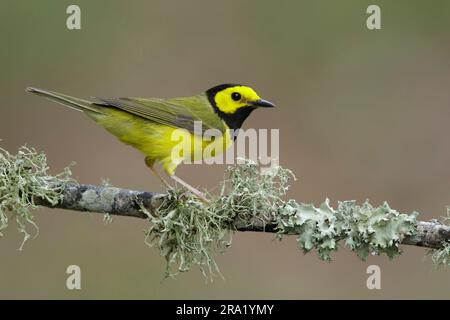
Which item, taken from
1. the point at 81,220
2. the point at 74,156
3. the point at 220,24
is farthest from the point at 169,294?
the point at 220,24

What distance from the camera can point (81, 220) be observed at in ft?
25.9

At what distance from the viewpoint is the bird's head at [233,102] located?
18.3ft

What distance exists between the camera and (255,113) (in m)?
8.49

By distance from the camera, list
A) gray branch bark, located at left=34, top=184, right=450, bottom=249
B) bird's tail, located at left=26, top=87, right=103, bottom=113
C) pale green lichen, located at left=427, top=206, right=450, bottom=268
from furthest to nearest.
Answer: bird's tail, located at left=26, top=87, right=103, bottom=113 < gray branch bark, located at left=34, top=184, right=450, bottom=249 < pale green lichen, located at left=427, top=206, right=450, bottom=268

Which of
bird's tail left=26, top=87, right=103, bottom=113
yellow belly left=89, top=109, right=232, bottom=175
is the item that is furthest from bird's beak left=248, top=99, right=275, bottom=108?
bird's tail left=26, top=87, right=103, bottom=113

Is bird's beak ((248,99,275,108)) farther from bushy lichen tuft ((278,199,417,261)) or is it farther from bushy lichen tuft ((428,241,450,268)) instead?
bushy lichen tuft ((428,241,450,268))

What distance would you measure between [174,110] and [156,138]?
27cm

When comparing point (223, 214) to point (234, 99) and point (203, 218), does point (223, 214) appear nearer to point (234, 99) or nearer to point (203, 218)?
point (203, 218)

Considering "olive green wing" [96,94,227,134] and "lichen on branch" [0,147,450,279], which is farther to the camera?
"olive green wing" [96,94,227,134]

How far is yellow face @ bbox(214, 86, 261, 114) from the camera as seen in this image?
5.58 m

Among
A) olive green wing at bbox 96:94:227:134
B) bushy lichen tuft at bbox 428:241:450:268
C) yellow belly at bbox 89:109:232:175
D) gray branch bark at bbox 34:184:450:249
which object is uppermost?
olive green wing at bbox 96:94:227:134

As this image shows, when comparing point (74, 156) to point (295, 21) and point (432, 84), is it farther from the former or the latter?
point (432, 84)

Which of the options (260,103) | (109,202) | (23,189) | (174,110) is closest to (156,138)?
(174,110)

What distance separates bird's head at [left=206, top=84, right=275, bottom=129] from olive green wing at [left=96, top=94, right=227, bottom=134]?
68 millimetres
